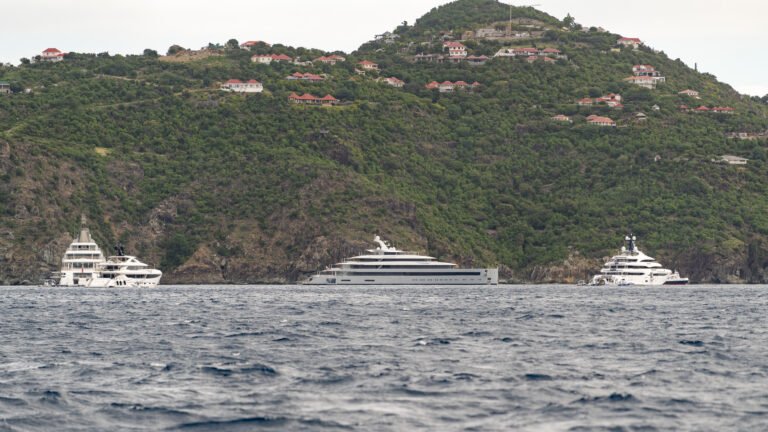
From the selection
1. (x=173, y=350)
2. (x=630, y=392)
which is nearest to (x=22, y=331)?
(x=173, y=350)

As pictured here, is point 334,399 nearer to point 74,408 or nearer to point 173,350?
point 74,408

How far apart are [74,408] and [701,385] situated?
2372 centimetres

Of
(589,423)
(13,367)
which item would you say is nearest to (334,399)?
(589,423)

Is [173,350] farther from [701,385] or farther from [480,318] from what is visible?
[480,318]

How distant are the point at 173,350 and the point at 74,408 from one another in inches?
813

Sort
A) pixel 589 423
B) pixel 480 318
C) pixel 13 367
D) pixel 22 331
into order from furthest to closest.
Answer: pixel 480 318 < pixel 22 331 < pixel 13 367 < pixel 589 423

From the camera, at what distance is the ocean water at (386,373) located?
43.3 meters

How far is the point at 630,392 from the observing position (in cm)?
4875

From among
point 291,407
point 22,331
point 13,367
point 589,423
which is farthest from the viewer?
point 22,331

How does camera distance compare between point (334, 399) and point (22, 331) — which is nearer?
point (334, 399)

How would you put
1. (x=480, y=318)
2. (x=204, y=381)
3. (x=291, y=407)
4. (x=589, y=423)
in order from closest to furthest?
1. (x=589, y=423)
2. (x=291, y=407)
3. (x=204, y=381)
4. (x=480, y=318)

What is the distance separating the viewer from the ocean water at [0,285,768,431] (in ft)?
142

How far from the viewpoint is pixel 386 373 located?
5453cm

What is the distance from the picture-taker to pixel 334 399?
47375mm
